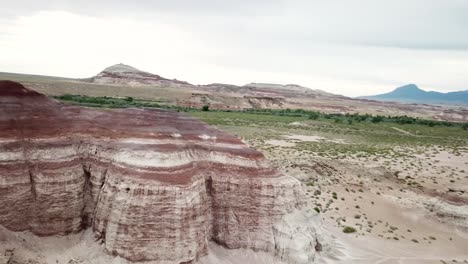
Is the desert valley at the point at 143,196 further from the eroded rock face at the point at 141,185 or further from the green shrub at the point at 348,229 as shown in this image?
the green shrub at the point at 348,229

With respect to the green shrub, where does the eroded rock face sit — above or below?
above

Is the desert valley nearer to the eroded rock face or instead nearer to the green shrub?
the eroded rock face

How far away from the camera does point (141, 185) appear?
658 inches

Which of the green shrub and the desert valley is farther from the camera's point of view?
the green shrub

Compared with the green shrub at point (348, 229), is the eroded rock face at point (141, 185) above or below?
above

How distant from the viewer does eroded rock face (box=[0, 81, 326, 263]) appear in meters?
16.7

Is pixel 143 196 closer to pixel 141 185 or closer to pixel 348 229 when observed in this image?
pixel 141 185

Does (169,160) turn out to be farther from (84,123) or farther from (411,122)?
(411,122)

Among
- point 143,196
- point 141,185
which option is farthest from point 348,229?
point 141,185

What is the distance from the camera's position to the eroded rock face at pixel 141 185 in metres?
16.7

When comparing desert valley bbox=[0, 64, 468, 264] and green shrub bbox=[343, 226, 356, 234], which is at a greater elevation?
desert valley bbox=[0, 64, 468, 264]

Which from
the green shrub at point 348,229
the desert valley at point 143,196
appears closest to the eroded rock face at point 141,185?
the desert valley at point 143,196

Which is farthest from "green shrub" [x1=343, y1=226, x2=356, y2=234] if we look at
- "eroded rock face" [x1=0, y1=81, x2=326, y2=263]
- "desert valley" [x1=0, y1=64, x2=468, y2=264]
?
"eroded rock face" [x1=0, y1=81, x2=326, y2=263]

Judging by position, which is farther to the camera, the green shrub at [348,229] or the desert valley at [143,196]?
the green shrub at [348,229]
